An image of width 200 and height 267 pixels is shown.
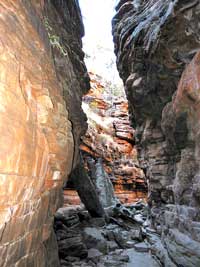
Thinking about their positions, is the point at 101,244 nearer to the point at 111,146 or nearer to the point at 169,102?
the point at 169,102

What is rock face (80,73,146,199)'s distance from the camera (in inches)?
824

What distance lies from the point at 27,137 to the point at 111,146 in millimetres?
20248

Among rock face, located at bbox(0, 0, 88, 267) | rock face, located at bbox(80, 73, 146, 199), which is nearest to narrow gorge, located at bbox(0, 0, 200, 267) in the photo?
rock face, located at bbox(0, 0, 88, 267)

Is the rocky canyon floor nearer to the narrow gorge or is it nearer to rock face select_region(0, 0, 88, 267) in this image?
the narrow gorge

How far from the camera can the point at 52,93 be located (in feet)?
14.5

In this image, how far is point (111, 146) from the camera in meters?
23.2

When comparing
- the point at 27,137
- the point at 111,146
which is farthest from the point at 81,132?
the point at 111,146

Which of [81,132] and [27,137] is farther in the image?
[81,132]

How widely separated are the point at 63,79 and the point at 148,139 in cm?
661

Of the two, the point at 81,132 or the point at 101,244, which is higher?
the point at 81,132

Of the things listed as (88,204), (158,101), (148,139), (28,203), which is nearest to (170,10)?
(158,101)

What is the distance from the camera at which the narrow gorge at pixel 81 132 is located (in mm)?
3084

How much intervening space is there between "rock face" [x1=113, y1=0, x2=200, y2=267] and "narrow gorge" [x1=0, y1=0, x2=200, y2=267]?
0.04 m

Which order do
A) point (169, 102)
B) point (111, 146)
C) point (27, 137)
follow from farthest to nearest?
1. point (111, 146)
2. point (169, 102)
3. point (27, 137)
